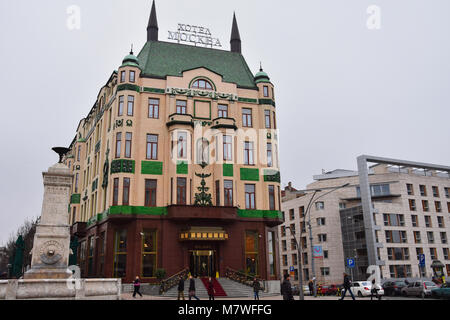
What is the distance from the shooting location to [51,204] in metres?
24.4

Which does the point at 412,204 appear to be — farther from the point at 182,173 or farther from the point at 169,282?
the point at 169,282

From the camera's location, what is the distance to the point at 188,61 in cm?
4769

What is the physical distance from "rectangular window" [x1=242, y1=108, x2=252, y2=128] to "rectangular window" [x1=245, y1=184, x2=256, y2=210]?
6757mm

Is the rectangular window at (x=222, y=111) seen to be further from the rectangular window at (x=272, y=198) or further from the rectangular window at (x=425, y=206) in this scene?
the rectangular window at (x=425, y=206)

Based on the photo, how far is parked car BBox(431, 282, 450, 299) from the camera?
33.2 m

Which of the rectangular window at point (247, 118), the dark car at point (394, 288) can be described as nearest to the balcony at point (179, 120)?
the rectangular window at point (247, 118)

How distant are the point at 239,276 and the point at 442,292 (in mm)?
16813

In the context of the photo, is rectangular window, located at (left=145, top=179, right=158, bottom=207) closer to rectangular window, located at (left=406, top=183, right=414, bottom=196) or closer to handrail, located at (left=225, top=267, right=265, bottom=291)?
handrail, located at (left=225, top=267, right=265, bottom=291)

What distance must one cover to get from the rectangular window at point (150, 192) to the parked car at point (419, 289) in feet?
83.1

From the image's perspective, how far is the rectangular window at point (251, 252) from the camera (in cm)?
4149

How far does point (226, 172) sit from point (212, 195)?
2.69 m

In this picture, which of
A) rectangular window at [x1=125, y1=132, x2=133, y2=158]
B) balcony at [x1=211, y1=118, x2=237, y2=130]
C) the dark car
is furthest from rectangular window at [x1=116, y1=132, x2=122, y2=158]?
the dark car

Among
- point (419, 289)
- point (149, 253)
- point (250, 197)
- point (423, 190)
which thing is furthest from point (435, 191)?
point (149, 253)
